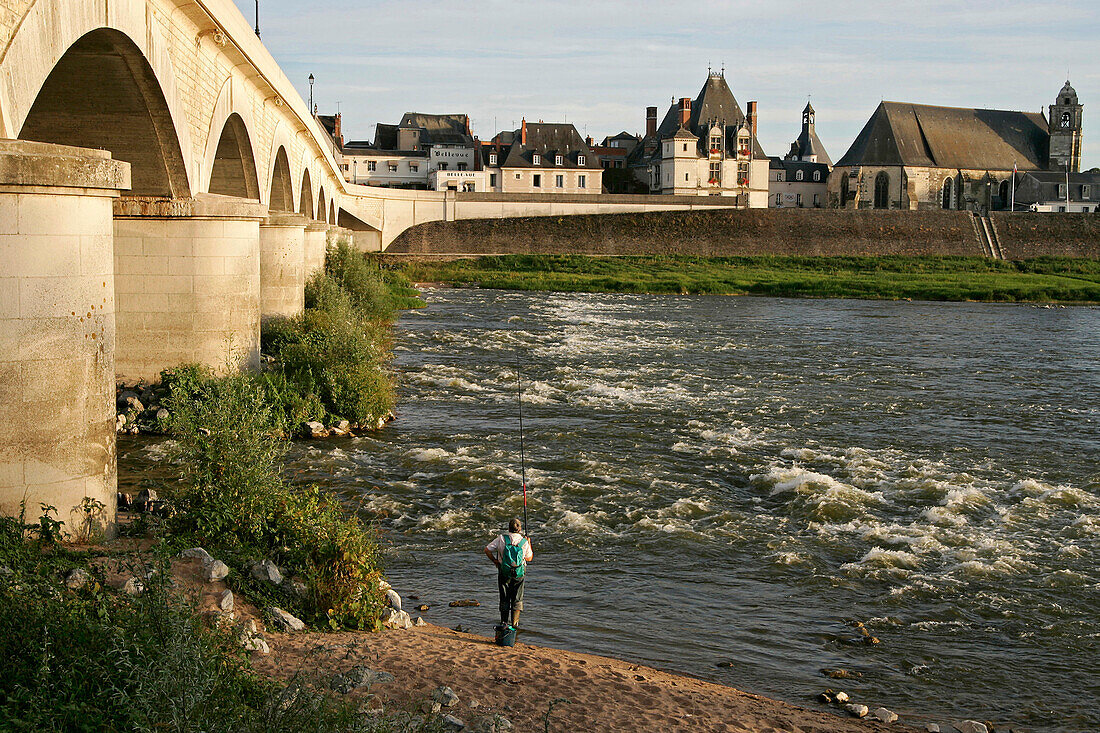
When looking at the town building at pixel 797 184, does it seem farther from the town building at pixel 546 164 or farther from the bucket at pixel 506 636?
the bucket at pixel 506 636

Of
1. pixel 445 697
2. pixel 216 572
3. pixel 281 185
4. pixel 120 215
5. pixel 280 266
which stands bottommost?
pixel 445 697

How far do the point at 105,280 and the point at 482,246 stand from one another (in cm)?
5824

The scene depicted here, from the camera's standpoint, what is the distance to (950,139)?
→ 89.6 meters

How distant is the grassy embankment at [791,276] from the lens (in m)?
54.0

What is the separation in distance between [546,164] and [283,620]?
7638cm

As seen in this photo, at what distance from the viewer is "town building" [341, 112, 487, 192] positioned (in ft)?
299

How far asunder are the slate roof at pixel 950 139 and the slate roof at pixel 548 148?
23708 mm

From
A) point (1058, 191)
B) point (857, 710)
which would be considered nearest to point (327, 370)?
point (857, 710)

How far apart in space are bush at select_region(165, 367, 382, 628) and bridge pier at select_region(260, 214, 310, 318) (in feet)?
49.9

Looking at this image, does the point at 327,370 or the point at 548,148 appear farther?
the point at 548,148

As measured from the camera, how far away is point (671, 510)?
12945 millimetres

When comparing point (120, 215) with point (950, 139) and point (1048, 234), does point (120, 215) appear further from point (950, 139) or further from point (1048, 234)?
point (950, 139)

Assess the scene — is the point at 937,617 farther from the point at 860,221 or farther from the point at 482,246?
the point at 860,221

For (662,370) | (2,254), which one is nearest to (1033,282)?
(662,370)
